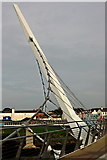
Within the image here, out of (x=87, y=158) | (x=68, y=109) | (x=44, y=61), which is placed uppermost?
(x=44, y=61)

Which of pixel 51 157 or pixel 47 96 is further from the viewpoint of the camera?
pixel 47 96

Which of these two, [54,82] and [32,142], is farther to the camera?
[54,82]

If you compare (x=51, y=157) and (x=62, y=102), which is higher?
(x=62, y=102)

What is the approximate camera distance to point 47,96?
487 inches

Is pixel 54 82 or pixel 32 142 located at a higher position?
pixel 54 82

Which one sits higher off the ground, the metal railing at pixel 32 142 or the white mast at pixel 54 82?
the white mast at pixel 54 82

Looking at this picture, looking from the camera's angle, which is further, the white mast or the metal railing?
the white mast

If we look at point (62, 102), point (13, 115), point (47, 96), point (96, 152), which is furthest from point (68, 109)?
point (13, 115)

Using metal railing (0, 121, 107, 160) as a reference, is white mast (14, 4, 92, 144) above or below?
above

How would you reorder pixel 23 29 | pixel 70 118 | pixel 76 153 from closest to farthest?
pixel 76 153 → pixel 70 118 → pixel 23 29

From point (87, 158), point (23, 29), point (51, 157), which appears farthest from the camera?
point (23, 29)

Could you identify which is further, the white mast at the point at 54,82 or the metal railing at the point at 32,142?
the white mast at the point at 54,82

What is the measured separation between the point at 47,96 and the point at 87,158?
8008 millimetres

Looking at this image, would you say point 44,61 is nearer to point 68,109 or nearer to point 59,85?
point 59,85
